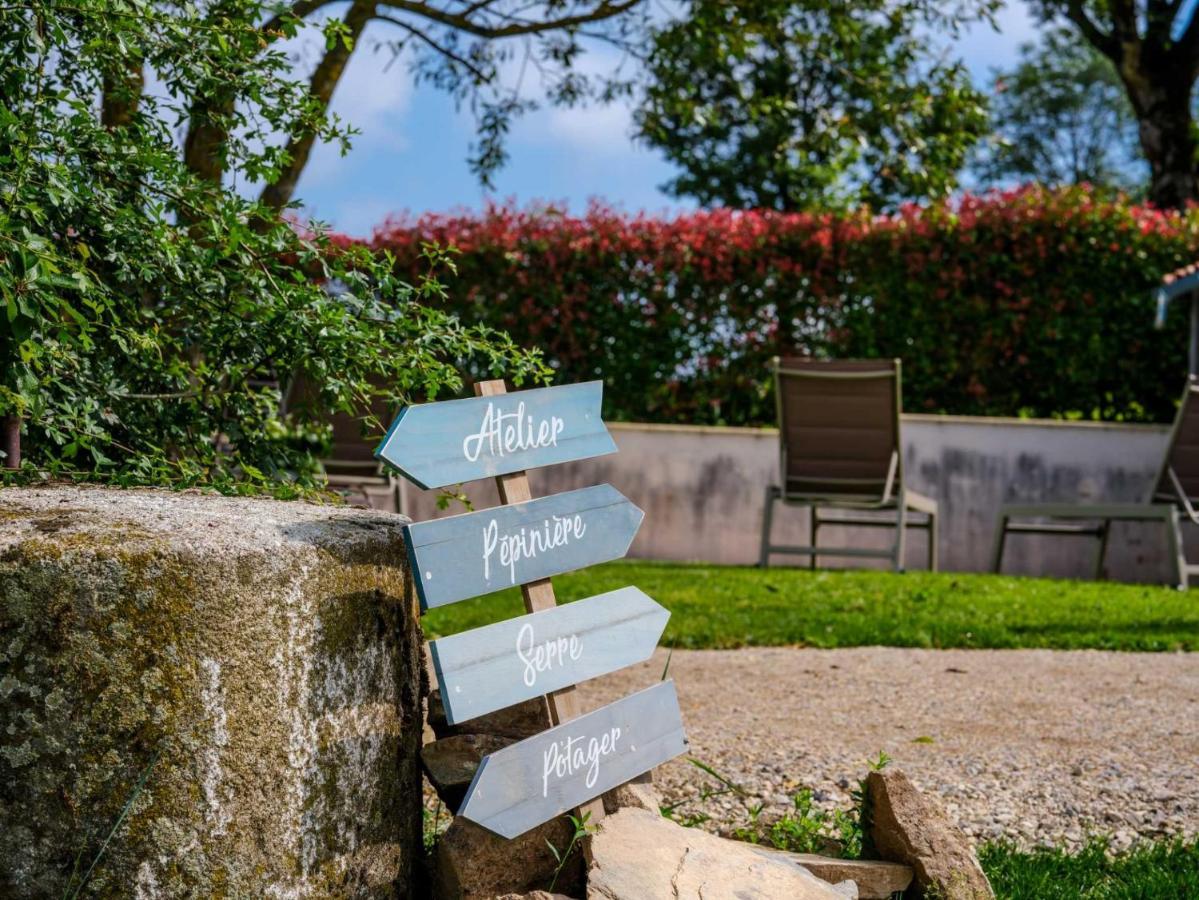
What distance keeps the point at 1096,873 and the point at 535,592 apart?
1670 millimetres

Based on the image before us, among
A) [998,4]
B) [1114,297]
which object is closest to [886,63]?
[998,4]

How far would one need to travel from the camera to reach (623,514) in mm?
3084

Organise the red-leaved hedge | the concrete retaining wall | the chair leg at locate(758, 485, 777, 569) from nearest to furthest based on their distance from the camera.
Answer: the chair leg at locate(758, 485, 777, 569), the concrete retaining wall, the red-leaved hedge

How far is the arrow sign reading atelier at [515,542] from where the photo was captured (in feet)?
8.41

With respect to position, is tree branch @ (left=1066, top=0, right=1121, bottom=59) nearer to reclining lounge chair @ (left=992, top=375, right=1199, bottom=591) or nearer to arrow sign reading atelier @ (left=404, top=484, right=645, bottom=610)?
reclining lounge chair @ (left=992, top=375, right=1199, bottom=591)

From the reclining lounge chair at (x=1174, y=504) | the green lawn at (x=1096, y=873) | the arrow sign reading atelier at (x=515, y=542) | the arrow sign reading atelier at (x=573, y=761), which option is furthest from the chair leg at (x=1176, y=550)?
the arrow sign reading atelier at (x=515, y=542)

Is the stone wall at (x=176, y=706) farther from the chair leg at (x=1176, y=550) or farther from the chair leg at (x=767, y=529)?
the chair leg at (x=1176, y=550)

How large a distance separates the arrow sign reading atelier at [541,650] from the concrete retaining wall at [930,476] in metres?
8.29

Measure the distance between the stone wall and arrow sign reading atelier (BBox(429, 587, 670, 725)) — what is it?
215 millimetres

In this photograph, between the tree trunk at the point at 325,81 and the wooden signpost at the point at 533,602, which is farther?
the tree trunk at the point at 325,81

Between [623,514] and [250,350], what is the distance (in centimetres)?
127

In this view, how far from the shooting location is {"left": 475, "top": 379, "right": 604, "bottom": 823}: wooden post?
9.32ft

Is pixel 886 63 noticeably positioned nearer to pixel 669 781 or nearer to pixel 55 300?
pixel 669 781

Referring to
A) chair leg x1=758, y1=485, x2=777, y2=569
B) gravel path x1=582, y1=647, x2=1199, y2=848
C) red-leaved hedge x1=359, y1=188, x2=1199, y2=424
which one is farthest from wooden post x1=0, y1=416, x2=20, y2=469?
red-leaved hedge x1=359, y1=188, x2=1199, y2=424
